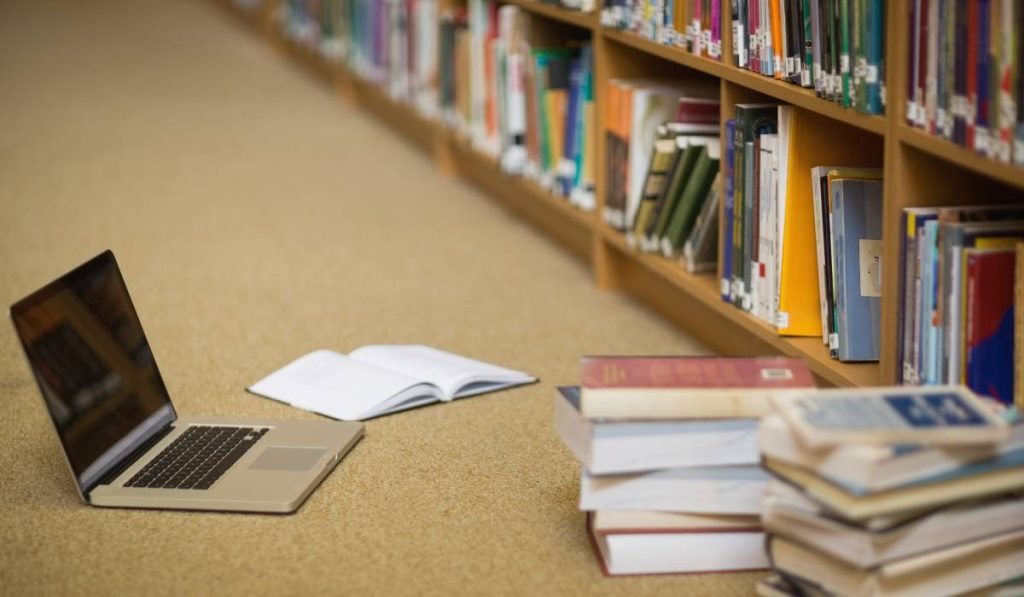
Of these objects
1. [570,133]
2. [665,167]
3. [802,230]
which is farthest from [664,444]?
[570,133]

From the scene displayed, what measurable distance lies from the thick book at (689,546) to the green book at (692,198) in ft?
3.61

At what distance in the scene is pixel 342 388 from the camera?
8.58 feet

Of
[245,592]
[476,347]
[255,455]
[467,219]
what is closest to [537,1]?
[467,219]

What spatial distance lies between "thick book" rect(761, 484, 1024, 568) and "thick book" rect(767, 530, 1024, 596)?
0.04ft

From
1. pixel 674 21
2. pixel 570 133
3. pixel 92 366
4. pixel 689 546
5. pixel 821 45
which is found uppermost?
pixel 674 21

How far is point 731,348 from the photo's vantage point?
9.38 feet

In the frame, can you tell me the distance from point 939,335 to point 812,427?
483 mm

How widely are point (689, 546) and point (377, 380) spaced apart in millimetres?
926

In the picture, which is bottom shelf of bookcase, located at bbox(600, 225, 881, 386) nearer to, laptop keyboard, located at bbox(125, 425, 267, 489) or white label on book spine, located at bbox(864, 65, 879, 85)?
white label on book spine, located at bbox(864, 65, 879, 85)

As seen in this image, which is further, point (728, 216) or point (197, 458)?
point (728, 216)

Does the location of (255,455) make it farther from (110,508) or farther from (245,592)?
(245,592)

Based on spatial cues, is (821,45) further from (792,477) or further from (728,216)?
(792,477)

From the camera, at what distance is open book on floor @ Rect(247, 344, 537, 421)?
2547 millimetres

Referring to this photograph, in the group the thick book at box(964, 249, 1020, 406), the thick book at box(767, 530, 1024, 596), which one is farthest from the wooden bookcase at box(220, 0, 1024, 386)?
the thick book at box(767, 530, 1024, 596)
